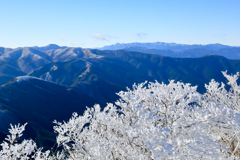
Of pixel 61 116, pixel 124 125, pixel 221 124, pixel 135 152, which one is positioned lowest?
pixel 61 116

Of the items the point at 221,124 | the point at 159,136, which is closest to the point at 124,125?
the point at 159,136

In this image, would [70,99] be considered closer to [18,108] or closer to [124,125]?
[18,108]

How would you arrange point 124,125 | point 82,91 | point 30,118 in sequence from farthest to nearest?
point 82,91
point 30,118
point 124,125

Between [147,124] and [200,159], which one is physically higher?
[147,124]

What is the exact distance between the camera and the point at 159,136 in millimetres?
7098

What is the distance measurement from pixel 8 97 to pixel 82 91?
54193mm

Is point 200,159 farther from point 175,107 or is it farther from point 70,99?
point 70,99

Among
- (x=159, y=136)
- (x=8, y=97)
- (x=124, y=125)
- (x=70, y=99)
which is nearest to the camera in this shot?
(x=159, y=136)

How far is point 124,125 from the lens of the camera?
8930 millimetres

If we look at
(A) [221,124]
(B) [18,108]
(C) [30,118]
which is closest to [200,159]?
(A) [221,124]

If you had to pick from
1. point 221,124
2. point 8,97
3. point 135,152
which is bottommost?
point 8,97

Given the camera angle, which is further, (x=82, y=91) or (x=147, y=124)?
(x=82, y=91)

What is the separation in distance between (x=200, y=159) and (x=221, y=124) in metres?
2.19

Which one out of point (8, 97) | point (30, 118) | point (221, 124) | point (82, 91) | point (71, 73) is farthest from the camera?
point (71, 73)
